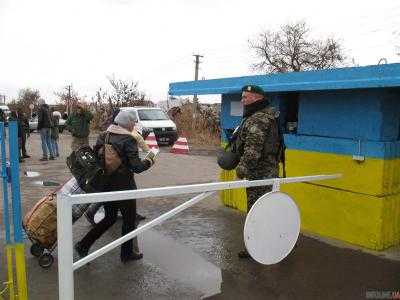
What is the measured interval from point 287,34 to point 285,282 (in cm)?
4100

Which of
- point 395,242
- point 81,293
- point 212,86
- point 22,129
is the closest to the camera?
point 81,293

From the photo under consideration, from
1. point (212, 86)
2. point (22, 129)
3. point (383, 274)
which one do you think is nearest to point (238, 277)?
point (383, 274)

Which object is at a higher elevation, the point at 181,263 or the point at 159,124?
the point at 159,124

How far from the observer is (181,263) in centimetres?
491

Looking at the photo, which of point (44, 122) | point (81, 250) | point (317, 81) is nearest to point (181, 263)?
point (81, 250)

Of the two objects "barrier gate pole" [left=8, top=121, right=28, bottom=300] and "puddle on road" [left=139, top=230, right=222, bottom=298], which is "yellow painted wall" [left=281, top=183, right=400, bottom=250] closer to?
"puddle on road" [left=139, top=230, right=222, bottom=298]

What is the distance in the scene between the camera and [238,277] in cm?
447

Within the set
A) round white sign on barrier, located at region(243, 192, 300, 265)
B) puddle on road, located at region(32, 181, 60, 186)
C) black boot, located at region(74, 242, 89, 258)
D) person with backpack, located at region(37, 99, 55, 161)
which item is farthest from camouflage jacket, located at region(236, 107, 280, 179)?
person with backpack, located at region(37, 99, 55, 161)

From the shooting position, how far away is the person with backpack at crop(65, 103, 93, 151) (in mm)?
10164

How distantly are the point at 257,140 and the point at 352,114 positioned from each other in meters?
1.45

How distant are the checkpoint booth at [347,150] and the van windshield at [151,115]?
14556 millimetres

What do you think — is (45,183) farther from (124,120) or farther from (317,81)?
(317,81)

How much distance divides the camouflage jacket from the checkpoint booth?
807 mm

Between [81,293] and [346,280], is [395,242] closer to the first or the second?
[346,280]
